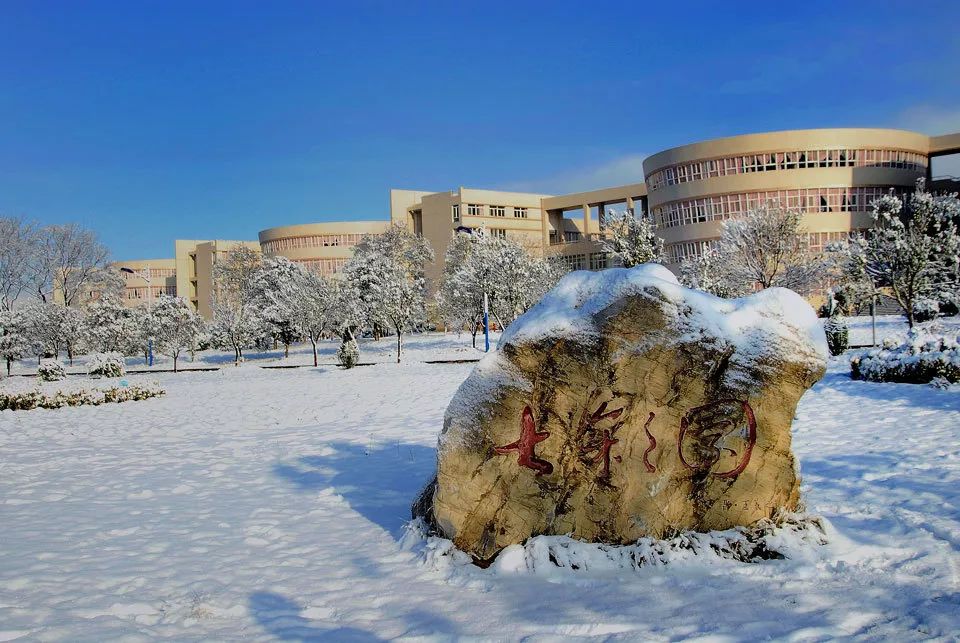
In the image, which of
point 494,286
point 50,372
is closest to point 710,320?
point 494,286

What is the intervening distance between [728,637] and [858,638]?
678mm

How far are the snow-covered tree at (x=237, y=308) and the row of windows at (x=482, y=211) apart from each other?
74.9 feet

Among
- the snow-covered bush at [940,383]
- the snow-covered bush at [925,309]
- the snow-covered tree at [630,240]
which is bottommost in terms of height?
the snow-covered bush at [940,383]

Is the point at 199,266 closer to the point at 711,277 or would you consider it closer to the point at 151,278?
the point at 151,278

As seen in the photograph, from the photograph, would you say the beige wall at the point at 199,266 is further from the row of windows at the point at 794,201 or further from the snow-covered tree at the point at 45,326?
the row of windows at the point at 794,201

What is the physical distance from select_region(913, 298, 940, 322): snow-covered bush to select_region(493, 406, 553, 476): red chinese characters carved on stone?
81.4 feet

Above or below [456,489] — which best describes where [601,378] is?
above

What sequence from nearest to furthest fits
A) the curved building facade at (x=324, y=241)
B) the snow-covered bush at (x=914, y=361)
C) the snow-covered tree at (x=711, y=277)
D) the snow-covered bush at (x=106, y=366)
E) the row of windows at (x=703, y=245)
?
1. the snow-covered bush at (x=914, y=361)
2. the snow-covered bush at (x=106, y=366)
3. the snow-covered tree at (x=711, y=277)
4. the row of windows at (x=703, y=245)
5. the curved building facade at (x=324, y=241)

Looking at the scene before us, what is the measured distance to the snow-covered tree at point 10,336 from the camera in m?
37.9

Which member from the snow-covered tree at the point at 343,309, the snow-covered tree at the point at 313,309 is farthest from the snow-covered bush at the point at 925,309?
the snow-covered tree at the point at 313,309

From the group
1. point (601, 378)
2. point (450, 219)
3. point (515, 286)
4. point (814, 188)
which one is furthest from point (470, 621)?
point (450, 219)

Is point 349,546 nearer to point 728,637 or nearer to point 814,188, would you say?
point 728,637

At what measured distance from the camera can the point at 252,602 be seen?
4.13 meters

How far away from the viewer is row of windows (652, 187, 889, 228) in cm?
5000
